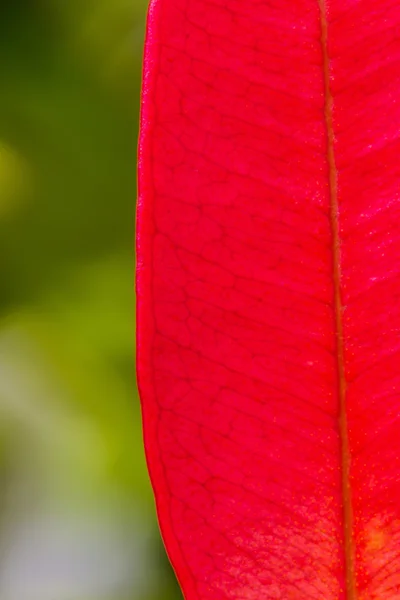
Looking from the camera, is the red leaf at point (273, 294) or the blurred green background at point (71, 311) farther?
the blurred green background at point (71, 311)

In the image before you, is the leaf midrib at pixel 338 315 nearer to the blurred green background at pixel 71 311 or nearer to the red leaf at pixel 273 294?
the red leaf at pixel 273 294

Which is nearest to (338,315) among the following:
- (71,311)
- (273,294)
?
(273,294)

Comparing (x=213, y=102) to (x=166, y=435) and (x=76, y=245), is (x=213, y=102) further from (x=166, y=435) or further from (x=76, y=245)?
(x=76, y=245)

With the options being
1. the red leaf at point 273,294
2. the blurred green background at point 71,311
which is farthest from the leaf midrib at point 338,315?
the blurred green background at point 71,311

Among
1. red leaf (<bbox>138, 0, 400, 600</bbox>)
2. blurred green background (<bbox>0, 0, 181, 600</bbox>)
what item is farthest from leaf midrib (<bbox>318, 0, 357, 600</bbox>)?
blurred green background (<bbox>0, 0, 181, 600</bbox>)

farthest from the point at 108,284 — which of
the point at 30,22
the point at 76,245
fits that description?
the point at 30,22

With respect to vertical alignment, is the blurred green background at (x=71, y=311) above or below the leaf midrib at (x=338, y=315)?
below

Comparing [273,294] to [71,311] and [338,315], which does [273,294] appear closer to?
[338,315]
